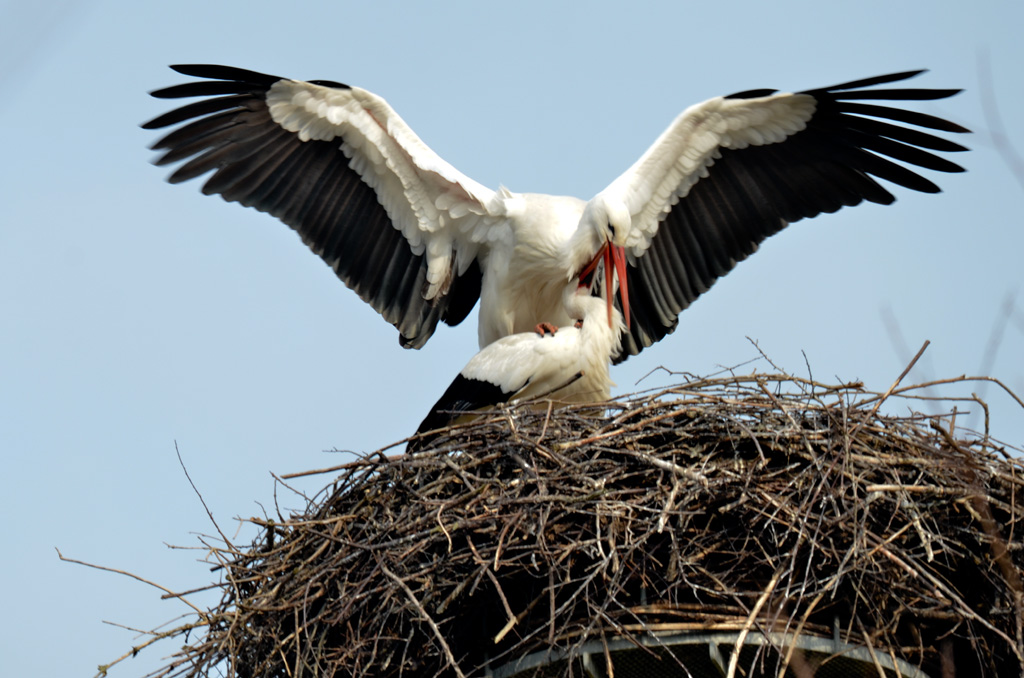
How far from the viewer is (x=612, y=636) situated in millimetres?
5410

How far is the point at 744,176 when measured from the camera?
877 centimetres

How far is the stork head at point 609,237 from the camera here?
780 cm

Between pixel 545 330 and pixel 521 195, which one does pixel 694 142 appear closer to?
pixel 521 195

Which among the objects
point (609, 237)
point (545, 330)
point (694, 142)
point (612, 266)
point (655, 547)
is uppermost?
point (694, 142)

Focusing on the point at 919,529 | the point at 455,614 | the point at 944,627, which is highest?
the point at 455,614

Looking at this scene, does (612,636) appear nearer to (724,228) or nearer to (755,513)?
(755,513)

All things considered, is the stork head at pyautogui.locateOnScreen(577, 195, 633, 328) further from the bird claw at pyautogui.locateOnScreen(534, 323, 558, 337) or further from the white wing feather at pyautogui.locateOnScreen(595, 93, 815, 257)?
the bird claw at pyautogui.locateOnScreen(534, 323, 558, 337)

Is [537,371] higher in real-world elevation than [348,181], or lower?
lower

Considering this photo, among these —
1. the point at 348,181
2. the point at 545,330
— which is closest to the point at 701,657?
the point at 545,330

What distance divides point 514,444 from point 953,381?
2044 millimetres

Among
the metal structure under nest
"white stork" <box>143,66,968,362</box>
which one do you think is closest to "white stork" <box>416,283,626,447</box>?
"white stork" <box>143,66,968,362</box>

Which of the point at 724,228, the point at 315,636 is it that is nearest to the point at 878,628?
the point at 315,636

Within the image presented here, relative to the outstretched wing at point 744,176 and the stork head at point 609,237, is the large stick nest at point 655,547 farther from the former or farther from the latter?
the outstretched wing at point 744,176

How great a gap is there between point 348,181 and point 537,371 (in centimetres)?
223
